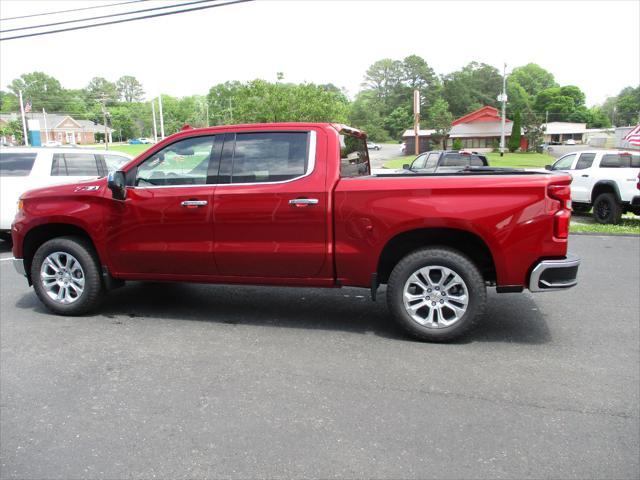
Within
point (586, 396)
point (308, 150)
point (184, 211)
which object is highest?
point (308, 150)

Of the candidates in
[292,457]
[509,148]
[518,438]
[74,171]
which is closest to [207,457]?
[292,457]

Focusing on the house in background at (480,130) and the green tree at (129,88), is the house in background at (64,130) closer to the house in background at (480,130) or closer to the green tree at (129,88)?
the green tree at (129,88)

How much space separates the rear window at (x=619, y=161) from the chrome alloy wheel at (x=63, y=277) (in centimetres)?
1206

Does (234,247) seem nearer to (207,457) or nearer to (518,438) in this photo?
(207,457)

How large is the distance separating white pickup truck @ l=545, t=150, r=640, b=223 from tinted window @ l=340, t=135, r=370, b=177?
25.5ft

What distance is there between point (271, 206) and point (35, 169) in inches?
260

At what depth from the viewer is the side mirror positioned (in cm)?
515

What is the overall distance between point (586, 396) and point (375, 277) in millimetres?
1884

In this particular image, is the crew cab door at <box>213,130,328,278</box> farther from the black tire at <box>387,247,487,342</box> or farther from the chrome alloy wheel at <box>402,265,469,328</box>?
the chrome alloy wheel at <box>402,265,469,328</box>

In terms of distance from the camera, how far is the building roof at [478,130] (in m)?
75.6

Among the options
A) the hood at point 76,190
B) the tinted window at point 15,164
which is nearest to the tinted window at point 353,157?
the hood at point 76,190

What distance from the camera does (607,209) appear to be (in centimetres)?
1267

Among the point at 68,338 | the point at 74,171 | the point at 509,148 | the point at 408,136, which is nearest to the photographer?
the point at 68,338

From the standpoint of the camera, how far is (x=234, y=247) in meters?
5.02
